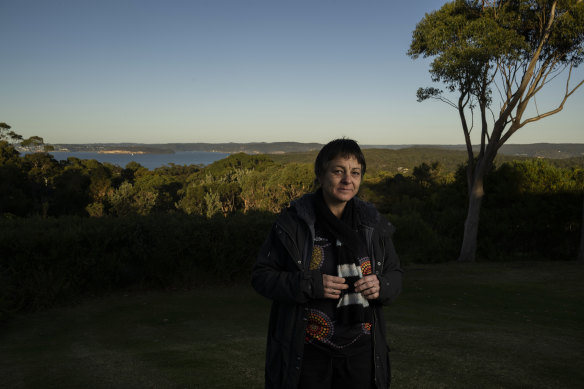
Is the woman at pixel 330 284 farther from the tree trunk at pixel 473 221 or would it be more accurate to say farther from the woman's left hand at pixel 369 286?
the tree trunk at pixel 473 221

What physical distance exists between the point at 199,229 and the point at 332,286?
747 centimetres

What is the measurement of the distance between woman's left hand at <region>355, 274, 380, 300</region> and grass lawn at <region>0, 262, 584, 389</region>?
2.30 m

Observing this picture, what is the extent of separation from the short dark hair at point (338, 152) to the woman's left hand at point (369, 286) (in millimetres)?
626

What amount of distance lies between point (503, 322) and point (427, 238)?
377 inches

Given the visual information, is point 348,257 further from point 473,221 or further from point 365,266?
point 473,221

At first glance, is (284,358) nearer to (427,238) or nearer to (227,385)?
(227,385)

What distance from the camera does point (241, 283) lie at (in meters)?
9.48

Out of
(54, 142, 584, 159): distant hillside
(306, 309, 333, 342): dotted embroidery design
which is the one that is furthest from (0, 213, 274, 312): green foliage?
(54, 142, 584, 159): distant hillside

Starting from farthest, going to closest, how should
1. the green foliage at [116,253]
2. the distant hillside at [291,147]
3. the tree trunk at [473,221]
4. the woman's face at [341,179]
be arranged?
the distant hillside at [291,147], the tree trunk at [473,221], the green foliage at [116,253], the woman's face at [341,179]

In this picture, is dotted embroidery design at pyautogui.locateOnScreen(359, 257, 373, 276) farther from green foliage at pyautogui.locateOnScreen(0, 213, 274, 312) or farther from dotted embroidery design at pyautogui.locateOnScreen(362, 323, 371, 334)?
green foliage at pyautogui.locateOnScreen(0, 213, 274, 312)

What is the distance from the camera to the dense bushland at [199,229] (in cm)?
763

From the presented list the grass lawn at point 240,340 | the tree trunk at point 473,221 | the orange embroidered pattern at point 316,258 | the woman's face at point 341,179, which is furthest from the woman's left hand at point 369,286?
the tree trunk at point 473,221

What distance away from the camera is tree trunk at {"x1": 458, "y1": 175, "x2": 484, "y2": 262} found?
50.7 ft

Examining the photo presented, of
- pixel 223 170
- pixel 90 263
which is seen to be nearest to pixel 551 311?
pixel 90 263
